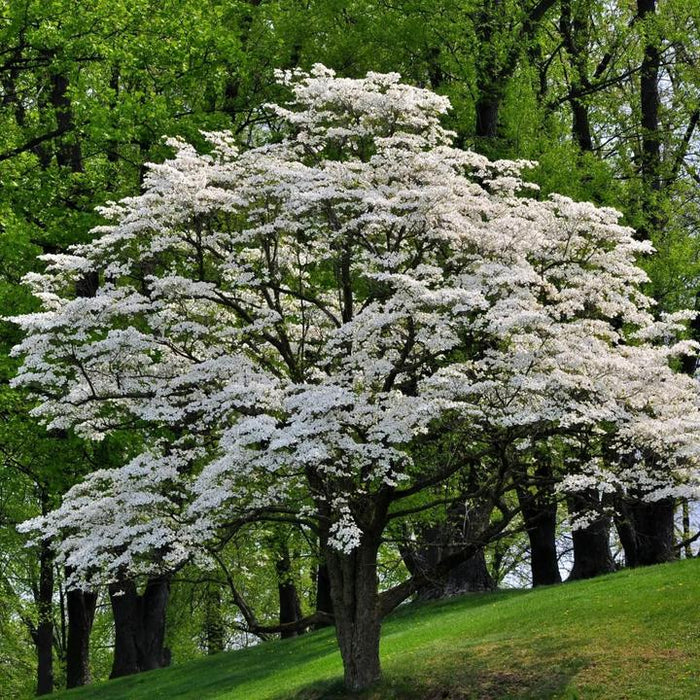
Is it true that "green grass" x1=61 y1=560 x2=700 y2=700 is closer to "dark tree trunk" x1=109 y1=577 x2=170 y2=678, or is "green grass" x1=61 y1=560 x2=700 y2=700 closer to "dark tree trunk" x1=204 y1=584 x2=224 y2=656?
"dark tree trunk" x1=109 y1=577 x2=170 y2=678

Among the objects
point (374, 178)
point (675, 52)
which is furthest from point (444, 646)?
point (675, 52)

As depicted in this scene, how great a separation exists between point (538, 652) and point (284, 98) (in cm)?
1534

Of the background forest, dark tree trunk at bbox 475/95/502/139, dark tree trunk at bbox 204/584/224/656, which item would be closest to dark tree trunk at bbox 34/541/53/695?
the background forest

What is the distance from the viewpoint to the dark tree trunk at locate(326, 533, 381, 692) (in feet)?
51.1

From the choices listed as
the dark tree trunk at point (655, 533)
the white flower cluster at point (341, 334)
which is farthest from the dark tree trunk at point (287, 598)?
the white flower cluster at point (341, 334)

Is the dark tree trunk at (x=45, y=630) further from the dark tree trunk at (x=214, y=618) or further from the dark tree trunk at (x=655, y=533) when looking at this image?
the dark tree trunk at (x=655, y=533)

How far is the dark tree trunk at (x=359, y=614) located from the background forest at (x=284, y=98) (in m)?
4.24

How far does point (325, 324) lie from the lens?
1681 cm

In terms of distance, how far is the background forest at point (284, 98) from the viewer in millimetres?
22312

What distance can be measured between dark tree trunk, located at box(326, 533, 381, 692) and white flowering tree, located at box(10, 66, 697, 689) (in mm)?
33

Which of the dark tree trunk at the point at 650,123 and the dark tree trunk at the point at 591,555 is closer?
the dark tree trunk at the point at 591,555

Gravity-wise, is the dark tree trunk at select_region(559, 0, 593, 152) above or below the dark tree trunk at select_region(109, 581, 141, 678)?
above

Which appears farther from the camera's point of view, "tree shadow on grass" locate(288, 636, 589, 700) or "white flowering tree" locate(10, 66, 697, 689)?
"tree shadow on grass" locate(288, 636, 589, 700)

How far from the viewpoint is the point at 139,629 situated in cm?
2931
